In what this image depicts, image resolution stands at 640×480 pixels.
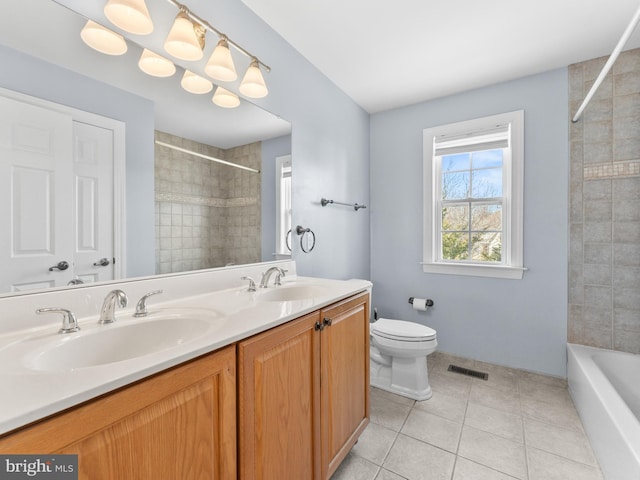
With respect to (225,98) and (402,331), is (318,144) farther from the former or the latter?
(402,331)

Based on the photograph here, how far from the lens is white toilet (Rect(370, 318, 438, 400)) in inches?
78.5

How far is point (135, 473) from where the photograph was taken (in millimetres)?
606

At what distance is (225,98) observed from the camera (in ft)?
5.08

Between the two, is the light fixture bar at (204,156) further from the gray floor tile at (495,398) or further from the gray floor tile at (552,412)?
the gray floor tile at (552,412)

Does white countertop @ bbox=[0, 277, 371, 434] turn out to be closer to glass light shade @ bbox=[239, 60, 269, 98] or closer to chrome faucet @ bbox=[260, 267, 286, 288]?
chrome faucet @ bbox=[260, 267, 286, 288]

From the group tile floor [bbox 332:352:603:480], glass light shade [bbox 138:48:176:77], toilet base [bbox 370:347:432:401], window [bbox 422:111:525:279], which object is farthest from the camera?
window [bbox 422:111:525:279]

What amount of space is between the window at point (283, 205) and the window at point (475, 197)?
56.5 inches

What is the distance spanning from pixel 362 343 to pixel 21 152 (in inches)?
60.2

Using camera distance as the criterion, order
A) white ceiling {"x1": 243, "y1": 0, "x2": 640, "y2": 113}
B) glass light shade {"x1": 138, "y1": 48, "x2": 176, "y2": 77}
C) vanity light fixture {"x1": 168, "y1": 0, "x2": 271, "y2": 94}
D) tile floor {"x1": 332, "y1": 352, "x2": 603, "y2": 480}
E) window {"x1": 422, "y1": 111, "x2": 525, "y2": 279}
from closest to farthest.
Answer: glass light shade {"x1": 138, "y1": 48, "x2": 176, "y2": 77} < vanity light fixture {"x1": 168, "y1": 0, "x2": 271, "y2": 94} < tile floor {"x1": 332, "y1": 352, "x2": 603, "y2": 480} < white ceiling {"x1": 243, "y1": 0, "x2": 640, "y2": 113} < window {"x1": 422, "y1": 111, "x2": 525, "y2": 279}

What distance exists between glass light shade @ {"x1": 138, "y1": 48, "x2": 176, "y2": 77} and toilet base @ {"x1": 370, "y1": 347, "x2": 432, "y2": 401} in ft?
7.21

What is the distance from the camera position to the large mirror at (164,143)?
94 cm

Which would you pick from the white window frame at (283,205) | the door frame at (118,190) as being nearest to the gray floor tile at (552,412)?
the white window frame at (283,205)

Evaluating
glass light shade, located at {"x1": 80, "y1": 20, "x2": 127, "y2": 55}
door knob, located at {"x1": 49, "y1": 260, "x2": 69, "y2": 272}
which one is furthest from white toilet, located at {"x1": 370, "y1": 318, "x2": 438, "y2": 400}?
glass light shade, located at {"x1": 80, "y1": 20, "x2": 127, "y2": 55}

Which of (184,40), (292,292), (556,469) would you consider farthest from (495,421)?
(184,40)
